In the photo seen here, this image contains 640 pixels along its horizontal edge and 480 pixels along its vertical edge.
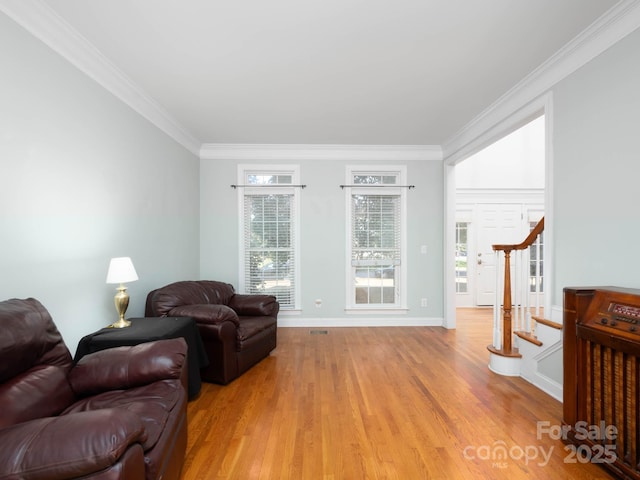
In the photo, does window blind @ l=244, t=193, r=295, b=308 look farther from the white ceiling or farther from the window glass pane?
the white ceiling

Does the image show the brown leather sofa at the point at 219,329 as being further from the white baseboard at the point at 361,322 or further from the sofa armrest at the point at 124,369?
the white baseboard at the point at 361,322

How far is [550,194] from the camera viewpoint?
8.01 ft

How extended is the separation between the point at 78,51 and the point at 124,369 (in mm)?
2307

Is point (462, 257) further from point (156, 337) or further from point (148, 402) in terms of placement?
point (148, 402)

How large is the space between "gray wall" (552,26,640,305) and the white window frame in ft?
7.15

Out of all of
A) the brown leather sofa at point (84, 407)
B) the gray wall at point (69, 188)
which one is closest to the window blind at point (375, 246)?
the gray wall at point (69, 188)

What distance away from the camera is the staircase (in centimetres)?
243

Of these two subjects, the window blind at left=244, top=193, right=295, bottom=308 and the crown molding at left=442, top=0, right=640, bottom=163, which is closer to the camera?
the crown molding at left=442, top=0, right=640, bottom=163

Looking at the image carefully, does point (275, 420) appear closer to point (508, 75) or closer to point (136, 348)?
point (136, 348)

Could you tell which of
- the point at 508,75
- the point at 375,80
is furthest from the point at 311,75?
the point at 508,75

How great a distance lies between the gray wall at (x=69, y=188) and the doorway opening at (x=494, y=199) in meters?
5.50

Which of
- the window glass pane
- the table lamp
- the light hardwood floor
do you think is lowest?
the light hardwood floor

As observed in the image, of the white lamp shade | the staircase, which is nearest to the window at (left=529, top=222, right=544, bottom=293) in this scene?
the staircase

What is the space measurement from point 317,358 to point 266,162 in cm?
291
